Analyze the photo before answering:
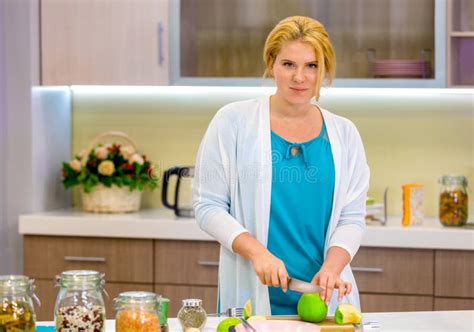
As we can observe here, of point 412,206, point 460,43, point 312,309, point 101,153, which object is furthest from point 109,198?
point 312,309

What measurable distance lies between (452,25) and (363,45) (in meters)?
0.39

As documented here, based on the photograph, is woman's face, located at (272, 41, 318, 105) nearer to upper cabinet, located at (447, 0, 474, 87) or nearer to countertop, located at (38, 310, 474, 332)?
countertop, located at (38, 310, 474, 332)

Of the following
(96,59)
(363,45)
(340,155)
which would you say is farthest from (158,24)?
(340,155)

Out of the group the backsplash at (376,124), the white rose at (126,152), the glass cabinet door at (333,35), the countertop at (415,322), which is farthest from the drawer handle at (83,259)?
the countertop at (415,322)

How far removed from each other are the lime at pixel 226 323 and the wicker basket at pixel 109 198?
213cm

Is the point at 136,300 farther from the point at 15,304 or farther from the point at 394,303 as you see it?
the point at 394,303

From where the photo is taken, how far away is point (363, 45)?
399cm

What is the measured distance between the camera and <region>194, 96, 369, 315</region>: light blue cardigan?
244 centimetres

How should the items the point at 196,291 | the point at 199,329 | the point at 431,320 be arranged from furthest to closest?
the point at 196,291, the point at 431,320, the point at 199,329

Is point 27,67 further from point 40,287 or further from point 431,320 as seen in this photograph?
point 431,320

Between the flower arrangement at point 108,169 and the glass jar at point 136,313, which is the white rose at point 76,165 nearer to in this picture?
the flower arrangement at point 108,169

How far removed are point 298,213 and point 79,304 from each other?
2.81 ft

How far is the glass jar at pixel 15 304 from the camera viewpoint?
5.75 ft

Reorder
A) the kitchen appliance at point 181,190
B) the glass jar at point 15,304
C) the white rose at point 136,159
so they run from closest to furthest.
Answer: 1. the glass jar at point 15,304
2. the kitchen appliance at point 181,190
3. the white rose at point 136,159
